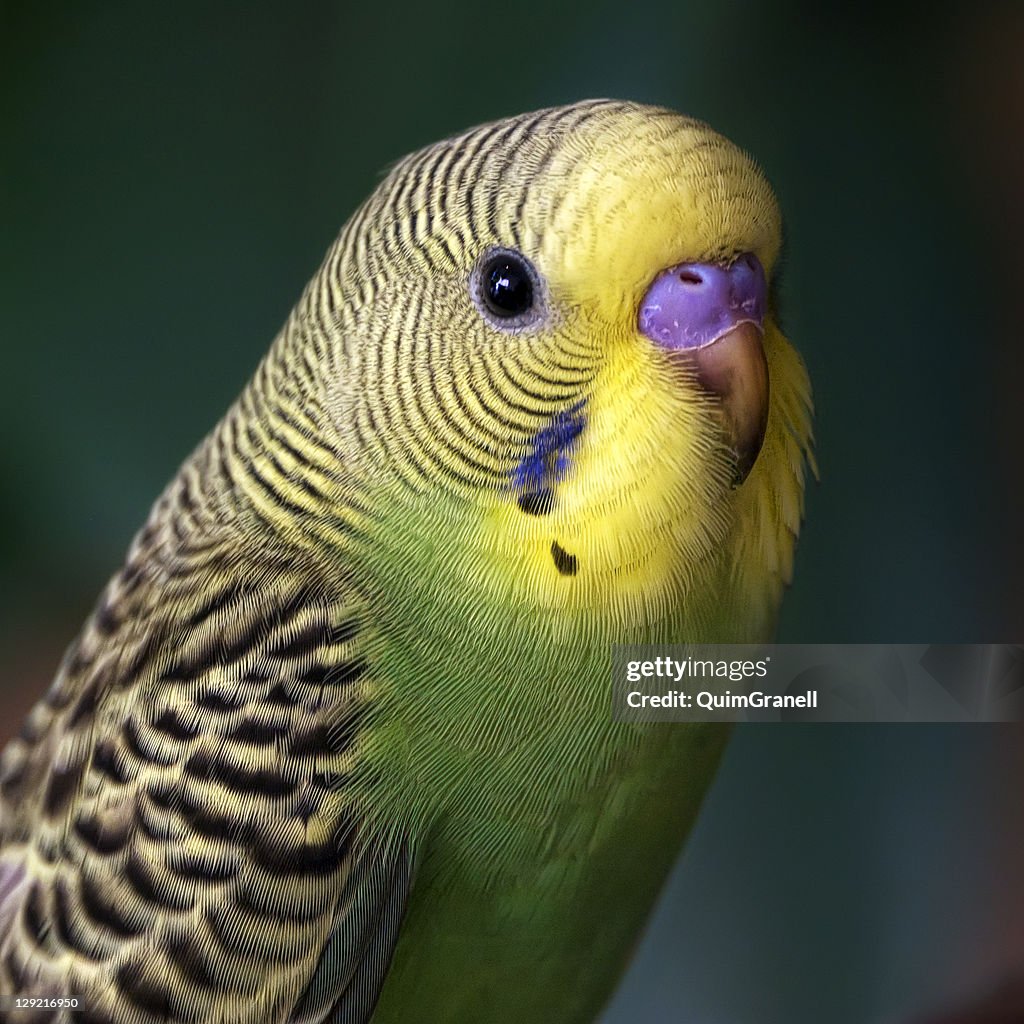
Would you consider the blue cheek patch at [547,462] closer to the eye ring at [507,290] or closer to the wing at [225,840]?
the eye ring at [507,290]

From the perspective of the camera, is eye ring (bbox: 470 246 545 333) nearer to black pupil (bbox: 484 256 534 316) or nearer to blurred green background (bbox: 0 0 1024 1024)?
black pupil (bbox: 484 256 534 316)

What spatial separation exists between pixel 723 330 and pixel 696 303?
0.04 m

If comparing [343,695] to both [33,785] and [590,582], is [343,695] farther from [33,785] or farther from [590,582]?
[33,785]

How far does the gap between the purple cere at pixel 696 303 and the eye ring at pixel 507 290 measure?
92 millimetres

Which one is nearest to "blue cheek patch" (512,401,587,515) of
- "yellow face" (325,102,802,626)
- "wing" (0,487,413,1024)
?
"yellow face" (325,102,802,626)

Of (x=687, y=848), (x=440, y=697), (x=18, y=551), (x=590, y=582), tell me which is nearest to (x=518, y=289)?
(x=590, y=582)

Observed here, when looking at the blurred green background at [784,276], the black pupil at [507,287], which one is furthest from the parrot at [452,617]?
the blurred green background at [784,276]

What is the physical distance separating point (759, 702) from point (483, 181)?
22.0 inches

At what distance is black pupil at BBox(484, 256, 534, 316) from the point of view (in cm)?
79

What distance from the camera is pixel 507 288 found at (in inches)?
31.5

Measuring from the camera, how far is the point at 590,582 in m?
0.85

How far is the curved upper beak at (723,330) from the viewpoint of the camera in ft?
2.60

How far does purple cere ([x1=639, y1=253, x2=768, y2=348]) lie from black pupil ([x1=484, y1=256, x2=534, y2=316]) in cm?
10

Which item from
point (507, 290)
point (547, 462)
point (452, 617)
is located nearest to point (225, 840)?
point (452, 617)
